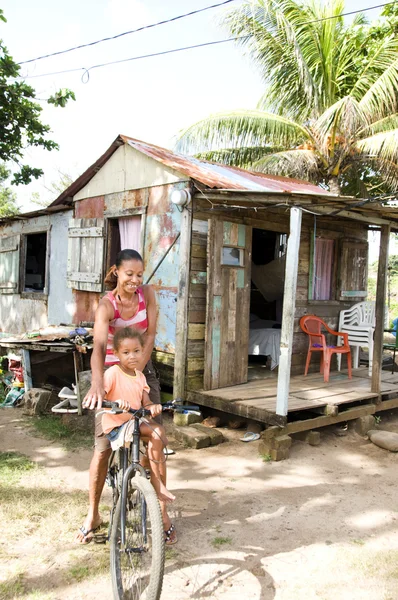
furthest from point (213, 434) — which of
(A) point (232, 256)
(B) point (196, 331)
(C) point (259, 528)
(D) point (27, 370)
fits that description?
(D) point (27, 370)

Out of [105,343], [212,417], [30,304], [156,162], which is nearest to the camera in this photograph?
[105,343]

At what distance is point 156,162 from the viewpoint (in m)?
6.95

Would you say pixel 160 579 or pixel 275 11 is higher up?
pixel 275 11

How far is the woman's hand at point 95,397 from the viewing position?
270cm

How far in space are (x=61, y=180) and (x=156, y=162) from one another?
64.1 feet

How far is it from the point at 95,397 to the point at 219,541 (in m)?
1.43

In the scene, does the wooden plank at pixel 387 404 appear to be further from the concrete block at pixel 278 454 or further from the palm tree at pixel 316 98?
the palm tree at pixel 316 98

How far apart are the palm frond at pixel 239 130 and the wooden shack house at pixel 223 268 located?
13.1 ft

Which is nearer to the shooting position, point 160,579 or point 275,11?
point 160,579

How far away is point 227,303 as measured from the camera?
6.51 metres

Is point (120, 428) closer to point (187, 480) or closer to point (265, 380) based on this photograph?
point (187, 480)

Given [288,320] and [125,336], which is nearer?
[125,336]

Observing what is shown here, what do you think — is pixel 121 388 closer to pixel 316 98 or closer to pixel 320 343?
pixel 320 343

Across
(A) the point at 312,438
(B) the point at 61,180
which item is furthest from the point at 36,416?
(B) the point at 61,180
